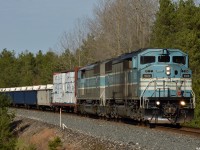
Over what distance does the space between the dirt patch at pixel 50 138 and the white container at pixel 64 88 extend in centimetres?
462

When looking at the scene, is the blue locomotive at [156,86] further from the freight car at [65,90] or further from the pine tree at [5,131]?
the freight car at [65,90]

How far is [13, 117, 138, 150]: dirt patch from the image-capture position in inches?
730

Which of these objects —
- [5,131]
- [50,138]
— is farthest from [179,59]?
[5,131]

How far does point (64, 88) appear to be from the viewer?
4438 cm

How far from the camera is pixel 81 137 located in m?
21.7

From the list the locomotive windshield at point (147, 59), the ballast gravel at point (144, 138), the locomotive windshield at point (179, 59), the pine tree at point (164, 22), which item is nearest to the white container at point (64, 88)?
the pine tree at point (164, 22)

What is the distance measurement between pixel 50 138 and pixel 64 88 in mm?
19261

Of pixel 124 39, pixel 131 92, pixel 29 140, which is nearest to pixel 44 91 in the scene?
pixel 124 39

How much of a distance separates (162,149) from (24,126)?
22120 millimetres

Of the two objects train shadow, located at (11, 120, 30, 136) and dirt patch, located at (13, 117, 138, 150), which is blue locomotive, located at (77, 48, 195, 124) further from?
train shadow, located at (11, 120, 30, 136)

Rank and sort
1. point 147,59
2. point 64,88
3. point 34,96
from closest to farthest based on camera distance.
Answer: point 147,59 < point 64,88 < point 34,96

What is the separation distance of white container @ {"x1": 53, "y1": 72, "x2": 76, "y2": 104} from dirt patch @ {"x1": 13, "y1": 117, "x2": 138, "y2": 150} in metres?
4.62

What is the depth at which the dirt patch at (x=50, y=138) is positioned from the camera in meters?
18.5

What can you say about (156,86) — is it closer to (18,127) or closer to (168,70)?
(168,70)
